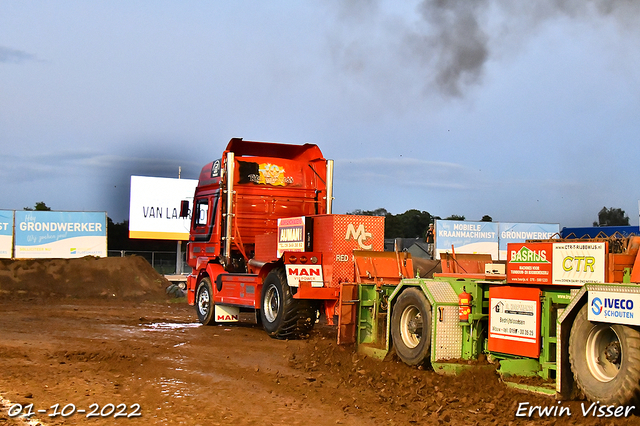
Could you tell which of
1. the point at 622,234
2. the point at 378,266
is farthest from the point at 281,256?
the point at 622,234

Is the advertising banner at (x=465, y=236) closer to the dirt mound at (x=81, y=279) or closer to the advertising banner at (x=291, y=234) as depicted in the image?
the dirt mound at (x=81, y=279)

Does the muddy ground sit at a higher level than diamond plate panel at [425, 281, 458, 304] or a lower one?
lower

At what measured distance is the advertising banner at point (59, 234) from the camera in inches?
1228

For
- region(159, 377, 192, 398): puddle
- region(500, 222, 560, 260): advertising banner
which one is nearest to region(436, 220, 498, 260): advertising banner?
region(500, 222, 560, 260): advertising banner

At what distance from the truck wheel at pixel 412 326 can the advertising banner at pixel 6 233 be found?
24.8m

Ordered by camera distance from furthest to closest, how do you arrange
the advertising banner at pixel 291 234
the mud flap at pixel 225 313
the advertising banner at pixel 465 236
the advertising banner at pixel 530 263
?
1. the advertising banner at pixel 465 236
2. the mud flap at pixel 225 313
3. the advertising banner at pixel 291 234
4. the advertising banner at pixel 530 263

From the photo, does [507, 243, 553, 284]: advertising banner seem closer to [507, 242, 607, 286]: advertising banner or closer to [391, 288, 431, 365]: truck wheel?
[507, 242, 607, 286]: advertising banner

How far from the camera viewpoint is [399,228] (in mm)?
53312

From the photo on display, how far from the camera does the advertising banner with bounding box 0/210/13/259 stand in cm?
3050

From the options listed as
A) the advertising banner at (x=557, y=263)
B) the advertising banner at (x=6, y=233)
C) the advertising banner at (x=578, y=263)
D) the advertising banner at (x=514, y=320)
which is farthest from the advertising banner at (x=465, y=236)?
the advertising banner at (x=578, y=263)

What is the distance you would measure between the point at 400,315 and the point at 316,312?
147 inches

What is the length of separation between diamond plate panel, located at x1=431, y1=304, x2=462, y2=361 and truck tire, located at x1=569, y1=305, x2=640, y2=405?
204 centimetres

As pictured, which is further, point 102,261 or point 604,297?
point 102,261

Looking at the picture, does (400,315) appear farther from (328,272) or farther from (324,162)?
(324,162)
